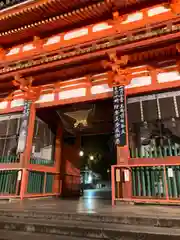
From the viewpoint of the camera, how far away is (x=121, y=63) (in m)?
6.38

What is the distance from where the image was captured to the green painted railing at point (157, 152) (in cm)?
547

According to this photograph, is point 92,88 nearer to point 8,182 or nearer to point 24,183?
point 24,183

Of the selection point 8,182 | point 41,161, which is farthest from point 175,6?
point 8,182

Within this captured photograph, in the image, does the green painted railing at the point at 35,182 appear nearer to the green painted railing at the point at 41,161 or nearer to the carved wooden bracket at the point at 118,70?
the green painted railing at the point at 41,161

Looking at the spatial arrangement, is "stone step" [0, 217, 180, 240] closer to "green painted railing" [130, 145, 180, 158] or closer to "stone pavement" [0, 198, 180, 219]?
"stone pavement" [0, 198, 180, 219]

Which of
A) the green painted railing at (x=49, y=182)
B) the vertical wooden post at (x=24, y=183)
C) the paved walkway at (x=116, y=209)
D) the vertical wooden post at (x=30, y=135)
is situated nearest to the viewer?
the paved walkway at (x=116, y=209)

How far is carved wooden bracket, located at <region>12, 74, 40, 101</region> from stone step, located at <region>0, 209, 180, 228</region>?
497cm

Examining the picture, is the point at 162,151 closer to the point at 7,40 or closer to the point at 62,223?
the point at 62,223

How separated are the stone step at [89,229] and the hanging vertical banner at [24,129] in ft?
12.8

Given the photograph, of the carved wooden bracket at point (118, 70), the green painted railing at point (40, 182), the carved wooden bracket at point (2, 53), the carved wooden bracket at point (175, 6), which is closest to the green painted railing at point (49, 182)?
the green painted railing at point (40, 182)

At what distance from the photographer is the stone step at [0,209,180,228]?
2.80 meters

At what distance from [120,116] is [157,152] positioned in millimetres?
1588

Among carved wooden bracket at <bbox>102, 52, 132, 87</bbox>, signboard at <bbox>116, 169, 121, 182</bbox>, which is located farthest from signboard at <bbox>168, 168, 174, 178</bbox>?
carved wooden bracket at <bbox>102, 52, 132, 87</bbox>

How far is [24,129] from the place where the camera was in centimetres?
733
